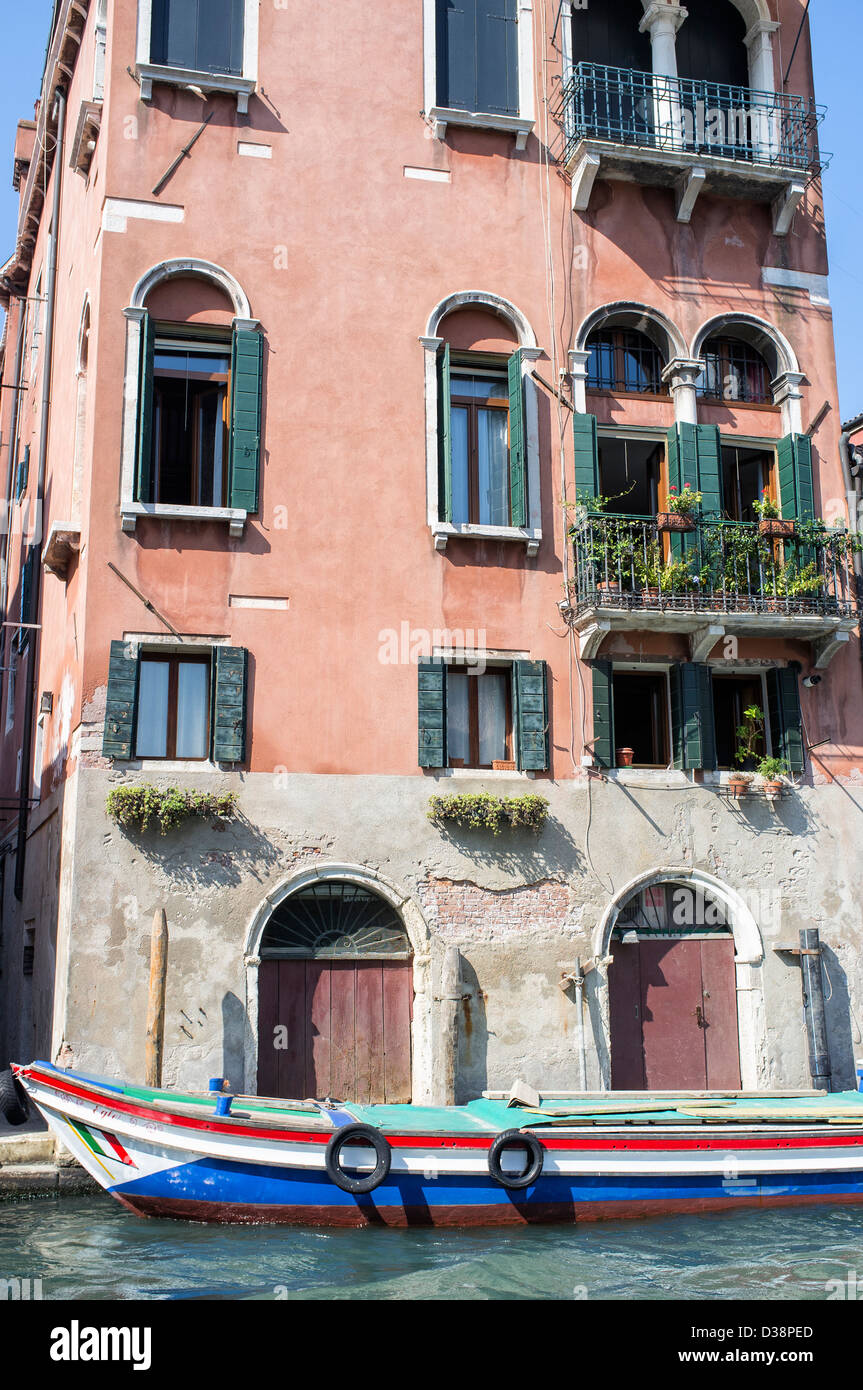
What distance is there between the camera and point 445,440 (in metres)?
14.5

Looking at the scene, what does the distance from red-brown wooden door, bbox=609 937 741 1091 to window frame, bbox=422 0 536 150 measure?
9692mm

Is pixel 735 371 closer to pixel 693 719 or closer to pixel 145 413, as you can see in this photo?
pixel 693 719

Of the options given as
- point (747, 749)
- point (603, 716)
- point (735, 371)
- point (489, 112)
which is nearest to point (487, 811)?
point (603, 716)

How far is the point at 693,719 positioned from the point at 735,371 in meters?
4.74

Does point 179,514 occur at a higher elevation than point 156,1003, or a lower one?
higher

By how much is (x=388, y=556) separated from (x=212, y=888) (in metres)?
4.08

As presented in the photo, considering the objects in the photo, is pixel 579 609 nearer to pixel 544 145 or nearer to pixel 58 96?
pixel 544 145

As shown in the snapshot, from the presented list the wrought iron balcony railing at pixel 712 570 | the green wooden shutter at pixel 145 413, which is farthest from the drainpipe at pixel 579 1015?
the green wooden shutter at pixel 145 413

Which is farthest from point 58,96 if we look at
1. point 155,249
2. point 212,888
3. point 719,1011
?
point 719,1011

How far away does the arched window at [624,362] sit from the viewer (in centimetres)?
1582

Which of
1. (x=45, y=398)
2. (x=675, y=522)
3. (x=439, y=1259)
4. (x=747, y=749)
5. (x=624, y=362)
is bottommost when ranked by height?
(x=439, y=1259)

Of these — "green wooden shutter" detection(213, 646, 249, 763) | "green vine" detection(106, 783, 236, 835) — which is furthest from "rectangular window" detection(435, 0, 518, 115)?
"green vine" detection(106, 783, 236, 835)

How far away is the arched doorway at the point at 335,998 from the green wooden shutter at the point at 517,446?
4.62 m

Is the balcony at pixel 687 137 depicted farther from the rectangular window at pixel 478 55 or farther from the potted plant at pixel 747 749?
the potted plant at pixel 747 749
